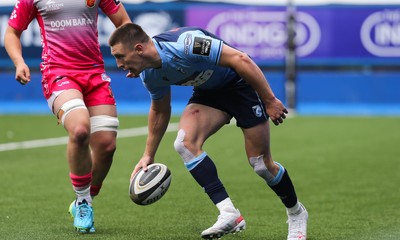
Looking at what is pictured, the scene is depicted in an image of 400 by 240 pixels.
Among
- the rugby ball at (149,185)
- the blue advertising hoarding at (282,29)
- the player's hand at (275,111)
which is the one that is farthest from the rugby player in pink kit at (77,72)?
the blue advertising hoarding at (282,29)

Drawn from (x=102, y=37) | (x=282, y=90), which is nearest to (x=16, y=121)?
(x=102, y=37)

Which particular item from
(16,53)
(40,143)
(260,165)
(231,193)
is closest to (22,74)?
(16,53)

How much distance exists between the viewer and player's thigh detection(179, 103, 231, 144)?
A: 287 inches

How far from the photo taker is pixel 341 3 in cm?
2691

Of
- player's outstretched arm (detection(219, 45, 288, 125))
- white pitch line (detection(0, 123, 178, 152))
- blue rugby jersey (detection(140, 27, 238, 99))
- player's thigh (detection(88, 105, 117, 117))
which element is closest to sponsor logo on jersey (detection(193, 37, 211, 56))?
blue rugby jersey (detection(140, 27, 238, 99))

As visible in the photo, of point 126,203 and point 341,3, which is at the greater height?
point 126,203

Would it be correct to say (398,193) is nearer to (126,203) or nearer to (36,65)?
(126,203)

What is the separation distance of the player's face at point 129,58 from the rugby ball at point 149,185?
898 mm

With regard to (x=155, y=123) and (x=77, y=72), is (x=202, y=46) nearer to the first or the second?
(x=155, y=123)

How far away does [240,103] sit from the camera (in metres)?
7.44

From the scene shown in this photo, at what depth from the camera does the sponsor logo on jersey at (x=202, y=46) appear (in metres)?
6.82

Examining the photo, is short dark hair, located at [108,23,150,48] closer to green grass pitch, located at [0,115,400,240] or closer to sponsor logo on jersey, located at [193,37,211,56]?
sponsor logo on jersey, located at [193,37,211,56]

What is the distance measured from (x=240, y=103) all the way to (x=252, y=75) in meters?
0.60

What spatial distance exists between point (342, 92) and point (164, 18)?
520 cm
